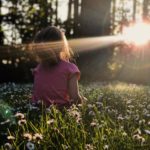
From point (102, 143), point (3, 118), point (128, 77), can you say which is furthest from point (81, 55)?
point (102, 143)

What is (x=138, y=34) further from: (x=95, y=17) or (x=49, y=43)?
(x=49, y=43)

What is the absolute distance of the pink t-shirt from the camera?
7.31 meters

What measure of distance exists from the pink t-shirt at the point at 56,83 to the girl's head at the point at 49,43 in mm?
331

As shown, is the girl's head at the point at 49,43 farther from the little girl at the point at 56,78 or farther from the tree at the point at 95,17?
the tree at the point at 95,17

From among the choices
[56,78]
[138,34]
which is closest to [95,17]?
[56,78]

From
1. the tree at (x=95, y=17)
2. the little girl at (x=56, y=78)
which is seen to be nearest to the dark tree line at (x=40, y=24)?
the tree at (x=95, y=17)

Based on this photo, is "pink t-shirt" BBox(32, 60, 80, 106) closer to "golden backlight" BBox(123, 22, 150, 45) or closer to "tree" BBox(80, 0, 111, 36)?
"tree" BBox(80, 0, 111, 36)

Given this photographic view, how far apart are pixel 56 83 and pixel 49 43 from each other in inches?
25.7

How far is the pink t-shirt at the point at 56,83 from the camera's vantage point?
7.31 metres

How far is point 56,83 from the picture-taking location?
7.39 m

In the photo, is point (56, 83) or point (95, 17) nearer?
point (56, 83)

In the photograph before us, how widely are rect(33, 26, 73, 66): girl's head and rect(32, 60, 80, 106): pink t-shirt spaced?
1.08 ft

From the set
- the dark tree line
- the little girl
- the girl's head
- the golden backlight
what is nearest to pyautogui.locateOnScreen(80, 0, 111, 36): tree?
the dark tree line

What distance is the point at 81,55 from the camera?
29984 millimetres
